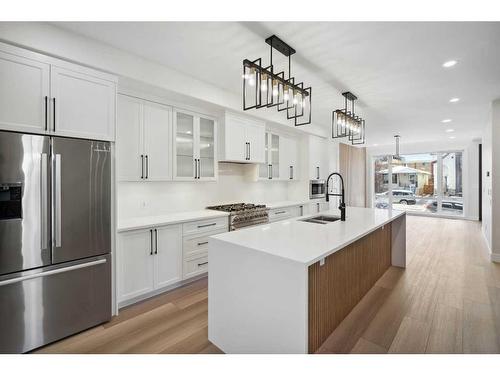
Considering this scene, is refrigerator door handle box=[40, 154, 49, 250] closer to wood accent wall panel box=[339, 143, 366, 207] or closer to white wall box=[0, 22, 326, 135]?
white wall box=[0, 22, 326, 135]

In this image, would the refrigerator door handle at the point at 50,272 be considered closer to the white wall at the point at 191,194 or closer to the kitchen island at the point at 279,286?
the white wall at the point at 191,194

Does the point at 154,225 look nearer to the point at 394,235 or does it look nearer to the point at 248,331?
the point at 248,331

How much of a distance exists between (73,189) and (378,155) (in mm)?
9580

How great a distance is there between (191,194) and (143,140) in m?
1.13

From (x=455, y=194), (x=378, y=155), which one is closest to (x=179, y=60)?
(x=378, y=155)

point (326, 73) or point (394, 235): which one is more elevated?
point (326, 73)

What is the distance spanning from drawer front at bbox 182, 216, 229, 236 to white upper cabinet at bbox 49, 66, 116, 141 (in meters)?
1.33

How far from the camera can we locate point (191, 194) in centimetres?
378

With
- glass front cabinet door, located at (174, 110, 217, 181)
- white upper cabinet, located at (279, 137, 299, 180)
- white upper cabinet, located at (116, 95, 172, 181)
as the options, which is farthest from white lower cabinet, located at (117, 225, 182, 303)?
white upper cabinet, located at (279, 137, 299, 180)

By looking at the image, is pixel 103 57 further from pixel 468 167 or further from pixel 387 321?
pixel 468 167

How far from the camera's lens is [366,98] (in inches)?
153

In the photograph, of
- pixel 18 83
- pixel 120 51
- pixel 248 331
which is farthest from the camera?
pixel 120 51

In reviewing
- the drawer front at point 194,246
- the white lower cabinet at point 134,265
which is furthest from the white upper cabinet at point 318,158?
the white lower cabinet at point 134,265

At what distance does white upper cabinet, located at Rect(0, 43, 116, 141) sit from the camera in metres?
1.84
